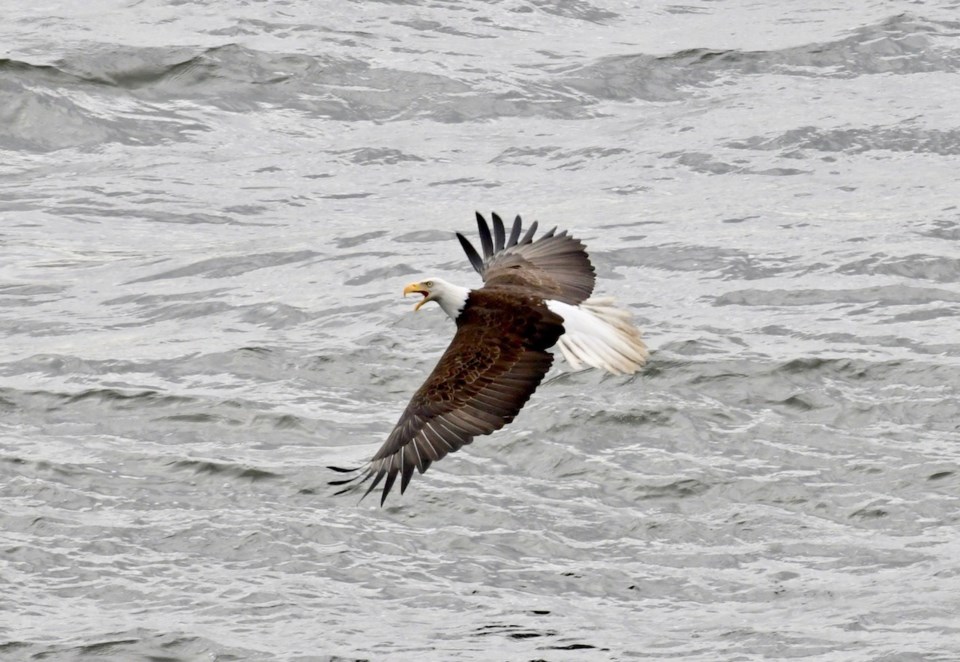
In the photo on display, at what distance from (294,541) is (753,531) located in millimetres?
2414

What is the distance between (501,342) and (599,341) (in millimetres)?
803

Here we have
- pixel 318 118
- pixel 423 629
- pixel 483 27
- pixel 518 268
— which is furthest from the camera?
pixel 483 27

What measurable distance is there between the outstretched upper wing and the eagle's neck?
0.37 metres

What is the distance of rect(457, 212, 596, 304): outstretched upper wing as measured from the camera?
34.3 ft

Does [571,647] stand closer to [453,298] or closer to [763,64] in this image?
[453,298]

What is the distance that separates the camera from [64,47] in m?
17.2

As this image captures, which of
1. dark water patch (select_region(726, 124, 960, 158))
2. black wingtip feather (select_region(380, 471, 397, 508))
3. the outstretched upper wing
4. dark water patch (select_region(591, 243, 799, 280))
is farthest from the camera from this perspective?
dark water patch (select_region(726, 124, 960, 158))

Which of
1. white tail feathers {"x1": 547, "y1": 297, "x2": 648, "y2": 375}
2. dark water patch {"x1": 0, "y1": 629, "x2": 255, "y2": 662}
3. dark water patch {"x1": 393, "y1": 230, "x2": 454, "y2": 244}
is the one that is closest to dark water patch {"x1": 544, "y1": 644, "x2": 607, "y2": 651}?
dark water patch {"x1": 0, "y1": 629, "x2": 255, "y2": 662}

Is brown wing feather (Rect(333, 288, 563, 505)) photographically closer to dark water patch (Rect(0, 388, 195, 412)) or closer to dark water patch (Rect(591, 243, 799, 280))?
dark water patch (Rect(0, 388, 195, 412))

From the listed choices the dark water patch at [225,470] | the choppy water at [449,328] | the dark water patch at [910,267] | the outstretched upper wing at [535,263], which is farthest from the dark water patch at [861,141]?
the dark water patch at [225,470]

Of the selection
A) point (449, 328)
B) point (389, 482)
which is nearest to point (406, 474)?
point (389, 482)

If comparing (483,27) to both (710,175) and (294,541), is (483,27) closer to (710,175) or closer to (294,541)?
(710,175)

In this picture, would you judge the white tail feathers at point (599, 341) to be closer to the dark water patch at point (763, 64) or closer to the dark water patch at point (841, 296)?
the dark water patch at point (841, 296)

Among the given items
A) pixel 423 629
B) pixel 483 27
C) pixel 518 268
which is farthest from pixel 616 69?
pixel 423 629
